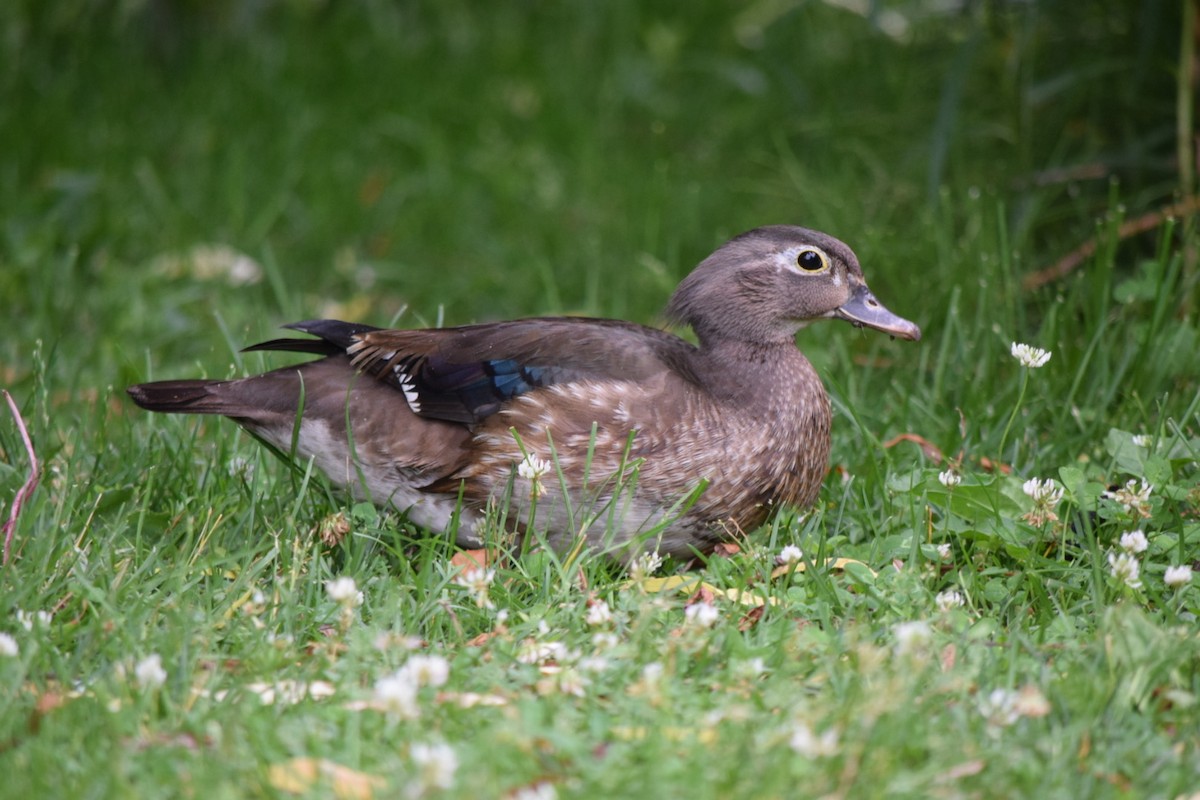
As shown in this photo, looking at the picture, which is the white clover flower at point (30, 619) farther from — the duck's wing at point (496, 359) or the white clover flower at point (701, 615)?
the white clover flower at point (701, 615)

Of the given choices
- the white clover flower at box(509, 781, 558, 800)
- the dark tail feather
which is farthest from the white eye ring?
the white clover flower at box(509, 781, 558, 800)

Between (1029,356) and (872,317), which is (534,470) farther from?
(1029,356)

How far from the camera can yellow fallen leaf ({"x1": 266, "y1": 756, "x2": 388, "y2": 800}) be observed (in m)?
2.69

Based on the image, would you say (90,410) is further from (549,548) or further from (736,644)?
(736,644)

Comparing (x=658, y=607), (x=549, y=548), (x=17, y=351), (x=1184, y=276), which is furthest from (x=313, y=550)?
(x=1184, y=276)

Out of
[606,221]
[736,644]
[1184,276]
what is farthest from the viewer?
[606,221]

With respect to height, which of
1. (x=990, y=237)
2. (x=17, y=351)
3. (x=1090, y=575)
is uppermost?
(x=990, y=237)

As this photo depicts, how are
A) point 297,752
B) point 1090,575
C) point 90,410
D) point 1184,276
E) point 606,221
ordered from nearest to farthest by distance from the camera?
point 297,752
point 1090,575
point 90,410
point 1184,276
point 606,221

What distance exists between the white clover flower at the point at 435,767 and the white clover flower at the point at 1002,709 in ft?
3.51

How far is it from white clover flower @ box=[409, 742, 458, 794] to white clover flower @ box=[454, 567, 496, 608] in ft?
2.79

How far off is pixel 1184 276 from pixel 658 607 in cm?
293

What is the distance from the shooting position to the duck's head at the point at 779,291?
4.45 m

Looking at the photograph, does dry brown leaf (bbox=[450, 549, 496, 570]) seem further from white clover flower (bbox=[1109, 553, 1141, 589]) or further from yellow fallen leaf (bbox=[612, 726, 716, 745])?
white clover flower (bbox=[1109, 553, 1141, 589])

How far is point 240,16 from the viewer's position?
844 cm
